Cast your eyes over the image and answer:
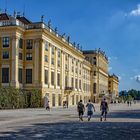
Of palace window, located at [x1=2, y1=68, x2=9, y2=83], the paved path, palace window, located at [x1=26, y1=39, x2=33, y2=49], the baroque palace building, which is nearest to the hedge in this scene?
the baroque palace building

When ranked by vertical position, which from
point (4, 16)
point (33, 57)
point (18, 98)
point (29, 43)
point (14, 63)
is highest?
point (4, 16)

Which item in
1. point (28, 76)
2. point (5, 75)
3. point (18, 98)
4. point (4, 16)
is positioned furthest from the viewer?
point (4, 16)

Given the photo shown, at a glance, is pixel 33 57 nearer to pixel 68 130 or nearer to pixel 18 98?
pixel 18 98

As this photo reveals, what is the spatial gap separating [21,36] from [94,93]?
65.1 meters

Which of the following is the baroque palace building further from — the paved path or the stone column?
the paved path

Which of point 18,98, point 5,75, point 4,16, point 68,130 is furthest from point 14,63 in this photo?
point 68,130

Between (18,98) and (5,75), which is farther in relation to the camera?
(5,75)

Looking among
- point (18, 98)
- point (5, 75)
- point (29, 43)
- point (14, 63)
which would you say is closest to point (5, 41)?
point (29, 43)

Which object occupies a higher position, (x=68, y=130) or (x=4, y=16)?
(x=4, y=16)

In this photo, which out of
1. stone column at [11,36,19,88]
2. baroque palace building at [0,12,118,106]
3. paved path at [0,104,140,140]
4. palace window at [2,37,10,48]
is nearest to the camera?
paved path at [0,104,140,140]

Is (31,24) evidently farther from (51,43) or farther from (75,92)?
(75,92)

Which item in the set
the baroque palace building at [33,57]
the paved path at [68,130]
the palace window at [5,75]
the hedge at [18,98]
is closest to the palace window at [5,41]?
the baroque palace building at [33,57]

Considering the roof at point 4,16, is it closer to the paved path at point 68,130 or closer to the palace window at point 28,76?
the palace window at point 28,76

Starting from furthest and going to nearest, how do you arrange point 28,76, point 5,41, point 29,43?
1. point 28,76
2. point 29,43
3. point 5,41
